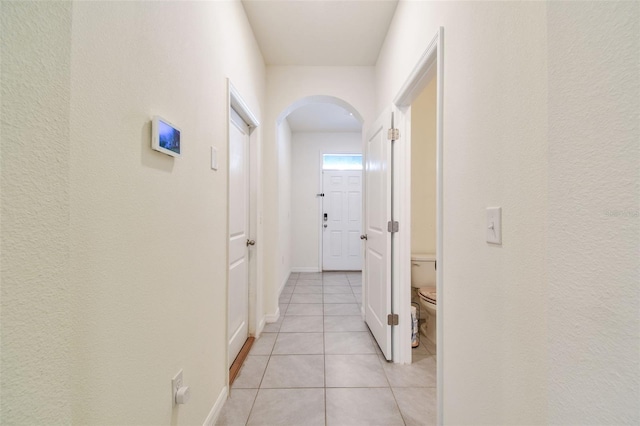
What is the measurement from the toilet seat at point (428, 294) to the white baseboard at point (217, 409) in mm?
1593

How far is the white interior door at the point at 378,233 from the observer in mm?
2012

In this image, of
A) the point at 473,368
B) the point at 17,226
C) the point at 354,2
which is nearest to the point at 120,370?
the point at 17,226

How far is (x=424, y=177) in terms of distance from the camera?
8.96 ft

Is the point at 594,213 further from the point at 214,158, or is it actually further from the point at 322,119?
the point at 322,119

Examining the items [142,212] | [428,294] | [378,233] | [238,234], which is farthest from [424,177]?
[142,212]

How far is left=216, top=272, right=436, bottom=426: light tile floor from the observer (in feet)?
4.89

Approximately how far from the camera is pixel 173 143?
1003 millimetres

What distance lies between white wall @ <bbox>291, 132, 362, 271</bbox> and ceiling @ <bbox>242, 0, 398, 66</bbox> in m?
2.35

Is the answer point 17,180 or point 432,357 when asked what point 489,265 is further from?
point 432,357

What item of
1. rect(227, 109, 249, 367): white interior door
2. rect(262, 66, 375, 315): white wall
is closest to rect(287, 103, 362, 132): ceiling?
rect(262, 66, 375, 315): white wall

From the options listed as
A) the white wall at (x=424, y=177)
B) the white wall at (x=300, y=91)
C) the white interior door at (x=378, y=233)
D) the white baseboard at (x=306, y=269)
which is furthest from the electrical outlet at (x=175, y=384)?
the white baseboard at (x=306, y=269)

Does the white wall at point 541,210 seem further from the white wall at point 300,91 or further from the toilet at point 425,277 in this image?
the white wall at point 300,91

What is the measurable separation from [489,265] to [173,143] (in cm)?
121

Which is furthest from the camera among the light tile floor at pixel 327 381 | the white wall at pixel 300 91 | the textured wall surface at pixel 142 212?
the white wall at pixel 300 91
